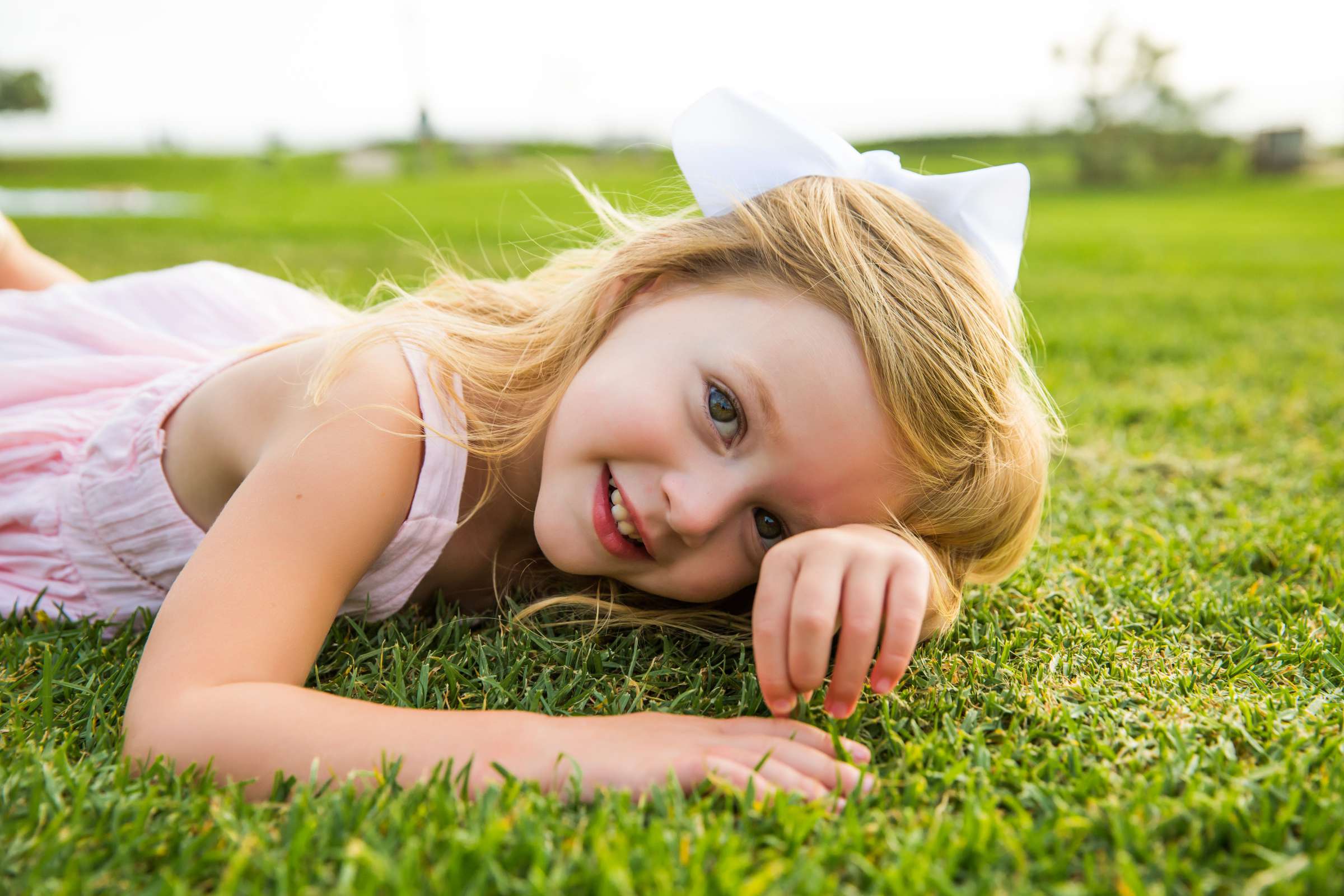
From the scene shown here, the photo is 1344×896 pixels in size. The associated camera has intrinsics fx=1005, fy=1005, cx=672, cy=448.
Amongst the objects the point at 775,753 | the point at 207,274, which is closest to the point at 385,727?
the point at 775,753

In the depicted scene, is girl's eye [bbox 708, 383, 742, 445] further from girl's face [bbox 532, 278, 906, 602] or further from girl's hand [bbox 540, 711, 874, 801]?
girl's hand [bbox 540, 711, 874, 801]

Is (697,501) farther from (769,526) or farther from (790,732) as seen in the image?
(790,732)

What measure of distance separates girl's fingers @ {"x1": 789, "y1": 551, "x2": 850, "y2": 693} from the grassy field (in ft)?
0.52

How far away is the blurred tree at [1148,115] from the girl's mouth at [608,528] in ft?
114

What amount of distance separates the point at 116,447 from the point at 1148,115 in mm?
38274

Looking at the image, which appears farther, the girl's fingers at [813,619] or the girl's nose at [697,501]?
the girl's nose at [697,501]

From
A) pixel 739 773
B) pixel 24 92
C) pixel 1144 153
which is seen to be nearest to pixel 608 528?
pixel 739 773

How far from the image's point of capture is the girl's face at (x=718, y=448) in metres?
1.70

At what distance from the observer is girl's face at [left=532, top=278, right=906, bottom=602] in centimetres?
170

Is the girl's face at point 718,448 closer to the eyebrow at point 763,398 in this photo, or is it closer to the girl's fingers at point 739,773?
the eyebrow at point 763,398

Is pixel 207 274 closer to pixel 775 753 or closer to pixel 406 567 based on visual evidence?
pixel 406 567

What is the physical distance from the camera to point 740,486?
66.7 inches

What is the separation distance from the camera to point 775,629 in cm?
145

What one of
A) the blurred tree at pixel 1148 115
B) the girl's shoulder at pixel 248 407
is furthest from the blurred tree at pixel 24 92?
the girl's shoulder at pixel 248 407
